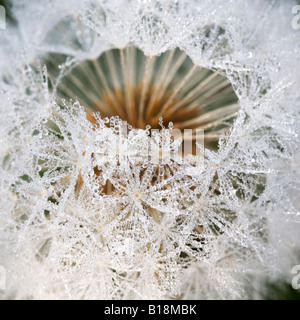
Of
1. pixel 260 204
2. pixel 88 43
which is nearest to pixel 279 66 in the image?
pixel 260 204

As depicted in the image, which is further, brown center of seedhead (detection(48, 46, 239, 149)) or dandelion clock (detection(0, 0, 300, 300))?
brown center of seedhead (detection(48, 46, 239, 149))

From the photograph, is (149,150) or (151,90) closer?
(149,150)

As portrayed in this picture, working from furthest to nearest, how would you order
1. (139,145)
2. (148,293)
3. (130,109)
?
(130,109)
(148,293)
(139,145)

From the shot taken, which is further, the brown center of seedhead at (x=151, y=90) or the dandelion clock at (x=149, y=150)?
the brown center of seedhead at (x=151, y=90)

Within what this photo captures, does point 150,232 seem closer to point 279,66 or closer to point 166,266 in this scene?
point 166,266

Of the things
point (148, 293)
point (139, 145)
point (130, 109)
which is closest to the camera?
point (139, 145)
